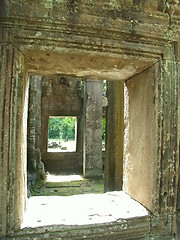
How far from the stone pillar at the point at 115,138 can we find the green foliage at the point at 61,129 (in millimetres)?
15691

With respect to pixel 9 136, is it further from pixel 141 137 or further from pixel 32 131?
pixel 32 131

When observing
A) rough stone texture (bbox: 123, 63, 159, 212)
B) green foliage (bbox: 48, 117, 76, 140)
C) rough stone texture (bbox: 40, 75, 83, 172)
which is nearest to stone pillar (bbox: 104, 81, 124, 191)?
rough stone texture (bbox: 123, 63, 159, 212)

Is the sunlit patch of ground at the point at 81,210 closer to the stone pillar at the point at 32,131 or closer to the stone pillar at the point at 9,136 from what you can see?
the stone pillar at the point at 9,136

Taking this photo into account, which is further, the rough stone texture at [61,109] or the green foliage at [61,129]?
the green foliage at [61,129]

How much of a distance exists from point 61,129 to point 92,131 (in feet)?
48.6

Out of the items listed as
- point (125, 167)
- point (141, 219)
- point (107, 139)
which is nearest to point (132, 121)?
point (125, 167)

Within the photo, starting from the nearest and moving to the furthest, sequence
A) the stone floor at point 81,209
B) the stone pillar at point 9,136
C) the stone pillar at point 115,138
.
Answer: the stone pillar at point 9,136 → the stone floor at point 81,209 → the stone pillar at point 115,138

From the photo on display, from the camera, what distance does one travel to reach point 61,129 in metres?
22.0

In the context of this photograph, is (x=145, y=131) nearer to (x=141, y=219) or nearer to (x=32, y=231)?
(x=141, y=219)

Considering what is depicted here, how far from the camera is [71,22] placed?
46.8 inches

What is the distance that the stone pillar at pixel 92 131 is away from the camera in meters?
7.52

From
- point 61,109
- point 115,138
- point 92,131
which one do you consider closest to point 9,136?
point 115,138

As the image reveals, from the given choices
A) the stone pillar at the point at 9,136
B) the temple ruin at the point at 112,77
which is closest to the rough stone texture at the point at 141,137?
the temple ruin at the point at 112,77

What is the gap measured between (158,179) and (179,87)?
2.34 ft
